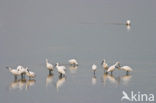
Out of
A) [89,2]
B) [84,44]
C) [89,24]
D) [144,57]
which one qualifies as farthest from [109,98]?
[89,2]

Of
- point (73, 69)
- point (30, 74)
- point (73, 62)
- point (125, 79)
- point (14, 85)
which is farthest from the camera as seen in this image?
point (73, 62)

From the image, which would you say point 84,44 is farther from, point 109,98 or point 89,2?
point 89,2

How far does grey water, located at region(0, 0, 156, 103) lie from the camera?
23203mm

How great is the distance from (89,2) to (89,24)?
15225mm

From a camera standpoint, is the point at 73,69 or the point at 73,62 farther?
the point at 73,62

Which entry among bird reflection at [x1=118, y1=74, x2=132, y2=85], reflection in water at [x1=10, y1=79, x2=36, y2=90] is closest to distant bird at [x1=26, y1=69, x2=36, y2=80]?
reflection in water at [x1=10, y1=79, x2=36, y2=90]

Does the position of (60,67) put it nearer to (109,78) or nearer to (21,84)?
(109,78)

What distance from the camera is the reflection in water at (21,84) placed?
2381 centimetres

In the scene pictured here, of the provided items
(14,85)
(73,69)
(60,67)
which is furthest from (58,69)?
(14,85)

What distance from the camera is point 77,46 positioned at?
113ft

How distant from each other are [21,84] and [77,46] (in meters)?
10.3

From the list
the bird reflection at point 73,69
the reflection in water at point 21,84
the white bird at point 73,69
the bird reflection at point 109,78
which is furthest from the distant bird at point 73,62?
the reflection in water at point 21,84

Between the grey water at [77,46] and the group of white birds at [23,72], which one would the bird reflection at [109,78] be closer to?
the grey water at [77,46]

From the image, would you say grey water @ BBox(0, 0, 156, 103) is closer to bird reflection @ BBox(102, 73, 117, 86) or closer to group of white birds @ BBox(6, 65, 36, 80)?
bird reflection @ BBox(102, 73, 117, 86)
